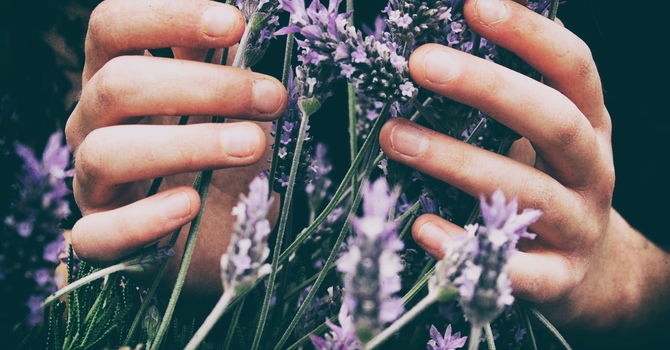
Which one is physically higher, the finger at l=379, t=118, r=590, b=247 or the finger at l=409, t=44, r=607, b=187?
the finger at l=409, t=44, r=607, b=187

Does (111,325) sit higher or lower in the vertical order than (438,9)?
lower

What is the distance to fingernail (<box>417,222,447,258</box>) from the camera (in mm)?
421

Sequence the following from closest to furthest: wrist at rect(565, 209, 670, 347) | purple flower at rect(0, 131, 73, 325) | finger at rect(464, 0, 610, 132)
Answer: purple flower at rect(0, 131, 73, 325) → finger at rect(464, 0, 610, 132) → wrist at rect(565, 209, 670, 347)

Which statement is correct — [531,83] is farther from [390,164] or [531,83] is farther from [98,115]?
[98,115]

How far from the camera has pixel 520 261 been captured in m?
0.48

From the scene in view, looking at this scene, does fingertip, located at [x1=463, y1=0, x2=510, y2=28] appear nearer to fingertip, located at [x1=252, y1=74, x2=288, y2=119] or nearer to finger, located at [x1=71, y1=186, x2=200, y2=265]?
fingertip, located at [x1=252, y1=74, x2=288, y2=119]

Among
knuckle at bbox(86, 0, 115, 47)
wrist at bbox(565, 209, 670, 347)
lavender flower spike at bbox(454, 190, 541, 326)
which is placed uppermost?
lavender flower spike at bbox(454, 190, 541, 326)

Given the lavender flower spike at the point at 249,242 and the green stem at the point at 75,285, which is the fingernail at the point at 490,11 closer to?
the lavender flower spike at the point at 249,242

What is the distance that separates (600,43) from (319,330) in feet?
2.59

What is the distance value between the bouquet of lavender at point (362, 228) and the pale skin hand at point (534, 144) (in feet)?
0.07

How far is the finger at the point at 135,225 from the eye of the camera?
1.35ft

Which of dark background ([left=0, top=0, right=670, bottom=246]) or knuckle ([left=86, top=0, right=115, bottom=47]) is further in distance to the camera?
dark background ([left=0, top=0, right=670, bottom=246])

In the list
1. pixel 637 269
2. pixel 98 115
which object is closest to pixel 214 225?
pixel 98 115

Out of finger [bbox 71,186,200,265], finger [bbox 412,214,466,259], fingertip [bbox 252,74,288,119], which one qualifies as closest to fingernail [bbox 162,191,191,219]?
finger [bbox 71,186,200,265]
